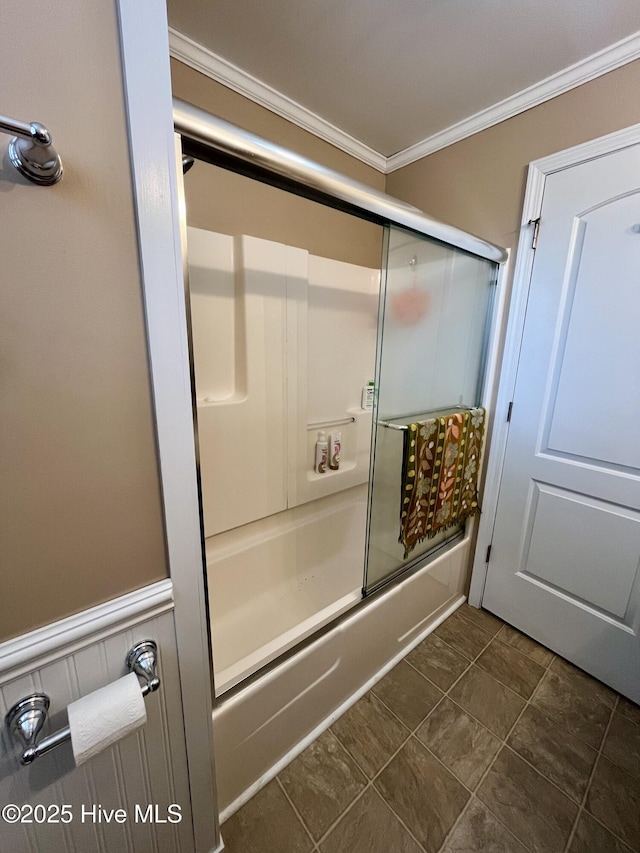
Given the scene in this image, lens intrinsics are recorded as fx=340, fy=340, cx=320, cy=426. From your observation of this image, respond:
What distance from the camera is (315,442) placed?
71.0 inches

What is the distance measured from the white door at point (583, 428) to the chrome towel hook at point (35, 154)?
1627mm

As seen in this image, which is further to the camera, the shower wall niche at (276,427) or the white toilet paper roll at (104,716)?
the shower wall niche at (276,427)

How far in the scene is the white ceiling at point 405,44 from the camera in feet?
3.33

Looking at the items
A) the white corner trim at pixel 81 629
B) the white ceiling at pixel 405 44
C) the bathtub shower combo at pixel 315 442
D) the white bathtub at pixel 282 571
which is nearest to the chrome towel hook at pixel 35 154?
the bathtub shower combo at pixel 315 442

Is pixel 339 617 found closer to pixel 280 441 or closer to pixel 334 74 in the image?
pixel 280 441

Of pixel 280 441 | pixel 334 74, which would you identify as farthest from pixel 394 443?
pixel 334 74

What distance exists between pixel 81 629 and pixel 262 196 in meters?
1.60

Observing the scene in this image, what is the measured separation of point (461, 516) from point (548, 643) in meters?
0.69

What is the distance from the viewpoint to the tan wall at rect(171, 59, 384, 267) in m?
1.27

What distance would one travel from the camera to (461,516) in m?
1.69

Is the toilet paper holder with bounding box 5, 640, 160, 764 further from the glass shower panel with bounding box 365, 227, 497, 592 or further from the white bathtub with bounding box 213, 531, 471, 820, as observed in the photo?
the glass shower panel with bounding box 365, 227, 497, 592

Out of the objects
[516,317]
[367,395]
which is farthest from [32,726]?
[516,317]

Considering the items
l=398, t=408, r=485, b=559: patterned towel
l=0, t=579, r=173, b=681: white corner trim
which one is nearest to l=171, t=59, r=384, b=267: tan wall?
l=398, t=408, r=485, b=559: patterned towel

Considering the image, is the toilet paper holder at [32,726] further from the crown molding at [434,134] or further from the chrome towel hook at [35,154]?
the crown molding at [434,134]
